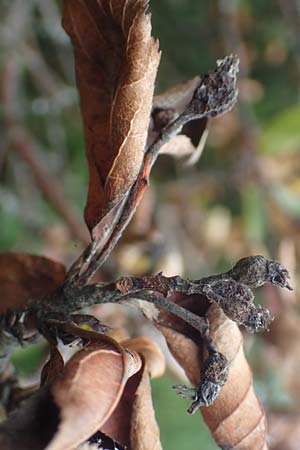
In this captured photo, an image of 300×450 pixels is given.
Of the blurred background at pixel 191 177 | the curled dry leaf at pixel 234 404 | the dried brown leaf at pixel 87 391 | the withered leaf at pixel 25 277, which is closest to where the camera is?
the dried brown leaf at pixel 87 391

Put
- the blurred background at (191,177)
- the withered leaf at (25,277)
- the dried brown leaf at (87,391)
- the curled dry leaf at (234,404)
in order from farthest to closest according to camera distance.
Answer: the blurred background at (191,177)
the withered leaf at (25,277)
the curled dry leaf at (234,404)
the dried brown leaf at (87,391)

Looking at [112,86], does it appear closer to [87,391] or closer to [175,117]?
[175,117]

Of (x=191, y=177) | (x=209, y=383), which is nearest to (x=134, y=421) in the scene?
(x=209, y=383)

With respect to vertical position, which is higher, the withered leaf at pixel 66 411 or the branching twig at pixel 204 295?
the withered leaf at pixel 66 411

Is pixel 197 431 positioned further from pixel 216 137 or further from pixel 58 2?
pixel 58 2

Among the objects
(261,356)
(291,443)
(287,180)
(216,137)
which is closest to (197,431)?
(291,443)

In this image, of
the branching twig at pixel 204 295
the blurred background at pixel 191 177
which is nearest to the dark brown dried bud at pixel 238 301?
the branching twig at pixel 204 295

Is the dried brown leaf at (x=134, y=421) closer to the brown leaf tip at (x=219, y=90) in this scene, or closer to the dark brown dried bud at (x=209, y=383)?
the dark brown dried bud at (x=209, y=383)

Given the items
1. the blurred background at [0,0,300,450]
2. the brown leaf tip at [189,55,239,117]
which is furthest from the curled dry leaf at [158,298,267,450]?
the blurred background at [0,0,300,450]
